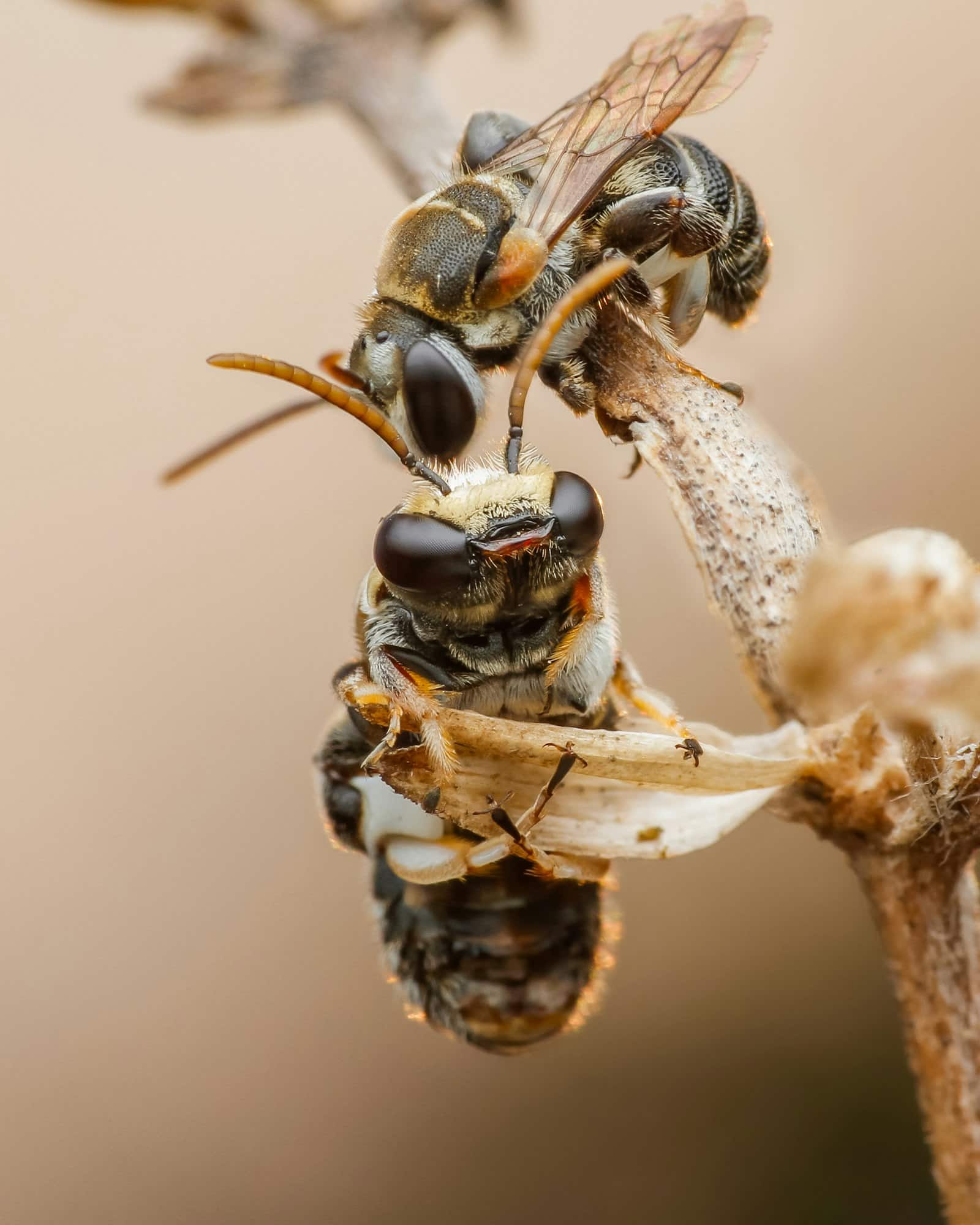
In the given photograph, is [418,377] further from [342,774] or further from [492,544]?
[342,774]

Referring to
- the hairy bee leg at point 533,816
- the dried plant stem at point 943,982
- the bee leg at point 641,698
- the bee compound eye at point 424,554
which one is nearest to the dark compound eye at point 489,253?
the bee compound eye at point 424,554

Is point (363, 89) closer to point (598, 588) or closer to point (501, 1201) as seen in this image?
point (598, 588)

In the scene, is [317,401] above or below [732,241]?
below

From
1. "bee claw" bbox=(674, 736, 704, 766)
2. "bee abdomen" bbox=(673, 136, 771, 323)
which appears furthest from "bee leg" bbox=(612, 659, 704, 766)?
"bee abdomen" bbox=(673, 136, 771, 323)

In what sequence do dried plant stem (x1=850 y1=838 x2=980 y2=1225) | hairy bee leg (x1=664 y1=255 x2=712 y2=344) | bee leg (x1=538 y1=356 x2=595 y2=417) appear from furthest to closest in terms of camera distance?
hairy bee leg (x1=664 y1=255 x2=712 y2=344)
bee leg (x1=538 y1=356 x2=595 y2=417)
dried plant stem (x1=850 y1=838 x2=980 y2=1225)

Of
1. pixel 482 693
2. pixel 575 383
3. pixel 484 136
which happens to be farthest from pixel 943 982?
pixel 484 136

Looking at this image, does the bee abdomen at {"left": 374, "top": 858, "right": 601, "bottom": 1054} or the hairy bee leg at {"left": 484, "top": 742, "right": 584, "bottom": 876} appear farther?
the bee abdomen at {"left": 374, "top": 858, "right": 601, "bottom": 1054}

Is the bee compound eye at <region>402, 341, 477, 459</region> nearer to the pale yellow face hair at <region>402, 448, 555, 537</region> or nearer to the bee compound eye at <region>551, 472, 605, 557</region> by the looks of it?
the pale yellow face hair at <region>402, 448, 555, 537</region>
